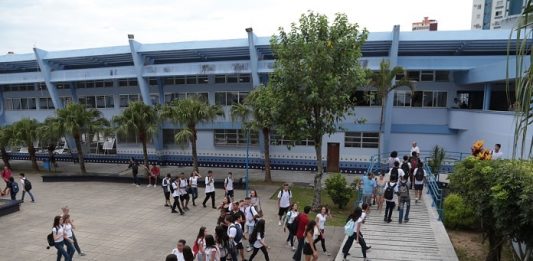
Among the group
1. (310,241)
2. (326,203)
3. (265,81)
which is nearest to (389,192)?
(310,241)

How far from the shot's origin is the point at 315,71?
14.2 m

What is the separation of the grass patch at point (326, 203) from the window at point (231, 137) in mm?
6631

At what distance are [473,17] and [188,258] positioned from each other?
287 feet

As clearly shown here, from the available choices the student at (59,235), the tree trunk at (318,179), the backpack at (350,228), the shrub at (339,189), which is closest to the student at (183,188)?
the student at (59,235)

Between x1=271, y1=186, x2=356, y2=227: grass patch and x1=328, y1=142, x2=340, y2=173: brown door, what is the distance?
465cm

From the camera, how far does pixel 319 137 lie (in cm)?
1520

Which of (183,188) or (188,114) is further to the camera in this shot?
(188,114)

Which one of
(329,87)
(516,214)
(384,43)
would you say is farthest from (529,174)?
(384,43)

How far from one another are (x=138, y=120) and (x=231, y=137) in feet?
23.9

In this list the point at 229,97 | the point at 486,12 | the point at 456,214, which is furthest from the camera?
the point at 486,12

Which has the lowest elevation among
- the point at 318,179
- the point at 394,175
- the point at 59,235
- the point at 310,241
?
the point at 59,235

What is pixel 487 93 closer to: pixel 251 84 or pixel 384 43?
pixel 384 43

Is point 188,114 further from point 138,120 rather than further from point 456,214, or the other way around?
point 456,214

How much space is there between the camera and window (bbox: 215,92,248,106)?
26.1 metres
